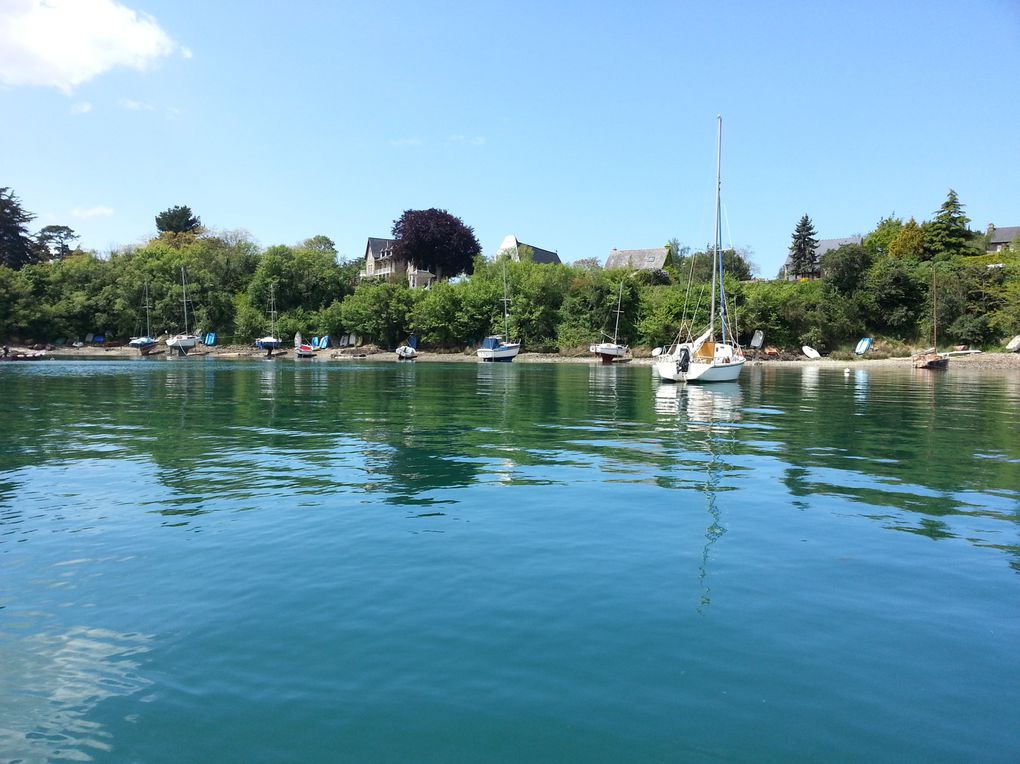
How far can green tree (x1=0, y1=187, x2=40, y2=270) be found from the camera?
114500 mm

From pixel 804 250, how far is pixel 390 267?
2660 inches

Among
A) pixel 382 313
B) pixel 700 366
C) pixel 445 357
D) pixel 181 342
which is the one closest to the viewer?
pixel 700 366

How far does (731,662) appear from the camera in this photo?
565cm

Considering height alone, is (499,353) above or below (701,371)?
above

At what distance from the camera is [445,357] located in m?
93.8

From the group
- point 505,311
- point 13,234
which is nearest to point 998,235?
point 505,311

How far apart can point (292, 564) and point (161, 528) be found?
9.19 ft

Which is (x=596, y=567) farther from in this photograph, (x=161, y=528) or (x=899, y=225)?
(x=899, y=225)

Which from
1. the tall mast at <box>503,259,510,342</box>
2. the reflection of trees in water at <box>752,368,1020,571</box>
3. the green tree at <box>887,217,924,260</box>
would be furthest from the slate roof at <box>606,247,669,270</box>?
the reflection of trees in water at <box>752,368,1020,571</box>

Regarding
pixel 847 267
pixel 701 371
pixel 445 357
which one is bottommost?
pixel 701 371

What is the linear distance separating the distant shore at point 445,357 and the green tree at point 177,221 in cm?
4286

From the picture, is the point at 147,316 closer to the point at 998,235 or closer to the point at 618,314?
the point at 618,314

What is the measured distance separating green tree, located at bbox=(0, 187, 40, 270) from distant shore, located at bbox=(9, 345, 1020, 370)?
25985mm

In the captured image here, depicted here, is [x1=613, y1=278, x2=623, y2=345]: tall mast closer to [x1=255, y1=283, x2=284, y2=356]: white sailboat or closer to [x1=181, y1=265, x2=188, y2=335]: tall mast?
[x1=255, y1=283, x2=284, y2=356]: white sailboat
